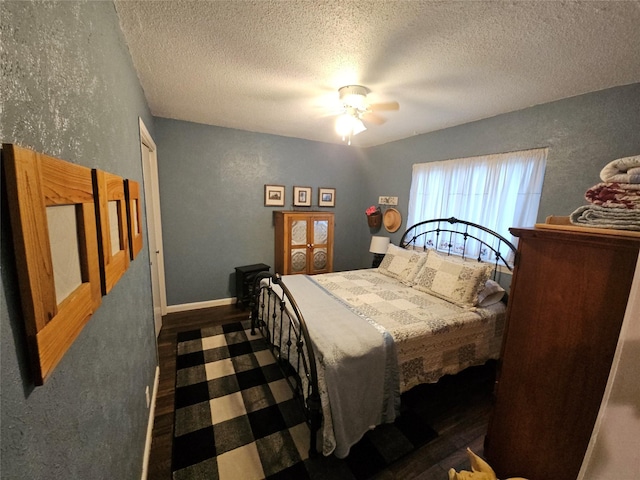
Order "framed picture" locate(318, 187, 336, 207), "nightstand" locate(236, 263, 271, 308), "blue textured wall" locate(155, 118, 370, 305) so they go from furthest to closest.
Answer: "framed picture" locate(318, 187, 336, 207), "nightstand" locate(236, 263, 271, 308), "blue textured wall" locate(155, 118, 370, 305)

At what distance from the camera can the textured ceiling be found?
3.99 feet

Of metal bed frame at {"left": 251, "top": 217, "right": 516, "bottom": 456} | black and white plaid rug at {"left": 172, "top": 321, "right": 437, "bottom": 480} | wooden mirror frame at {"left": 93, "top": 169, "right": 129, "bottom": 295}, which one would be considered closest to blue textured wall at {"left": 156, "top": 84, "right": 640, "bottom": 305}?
metal bed frame at {"left": 251, "top": 217, "right": 516, "bottom": 456}

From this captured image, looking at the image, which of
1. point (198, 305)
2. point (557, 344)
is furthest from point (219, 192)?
point (557, 344)

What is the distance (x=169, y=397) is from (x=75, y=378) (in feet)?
5.54

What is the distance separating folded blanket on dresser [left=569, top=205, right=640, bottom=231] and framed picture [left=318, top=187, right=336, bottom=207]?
3262 millimetres

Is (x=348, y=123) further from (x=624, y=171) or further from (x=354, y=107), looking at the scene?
(x=624, y=171)

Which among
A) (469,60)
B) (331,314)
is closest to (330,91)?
(469,60)

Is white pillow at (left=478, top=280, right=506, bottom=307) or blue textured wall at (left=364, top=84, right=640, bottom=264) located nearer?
blue textured wall at (left=364, top=84, right=640, bottom=264)

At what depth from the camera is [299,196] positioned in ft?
13.1

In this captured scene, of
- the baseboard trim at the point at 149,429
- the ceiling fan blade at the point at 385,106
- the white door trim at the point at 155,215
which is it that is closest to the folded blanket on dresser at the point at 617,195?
the ceiling fan blade at the point at 385,106

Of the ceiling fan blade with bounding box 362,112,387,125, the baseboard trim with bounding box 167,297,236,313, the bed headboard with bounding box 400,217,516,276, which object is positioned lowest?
the baseboard trim with bounding box 167,297,236,313

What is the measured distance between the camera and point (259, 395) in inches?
81.1

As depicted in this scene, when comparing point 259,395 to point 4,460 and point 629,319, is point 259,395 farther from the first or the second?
point 629,319

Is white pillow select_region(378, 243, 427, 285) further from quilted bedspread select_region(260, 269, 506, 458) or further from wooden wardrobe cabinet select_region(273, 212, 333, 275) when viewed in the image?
wooden wardrobe cabinet select_region(273, 212, 333, 275)
